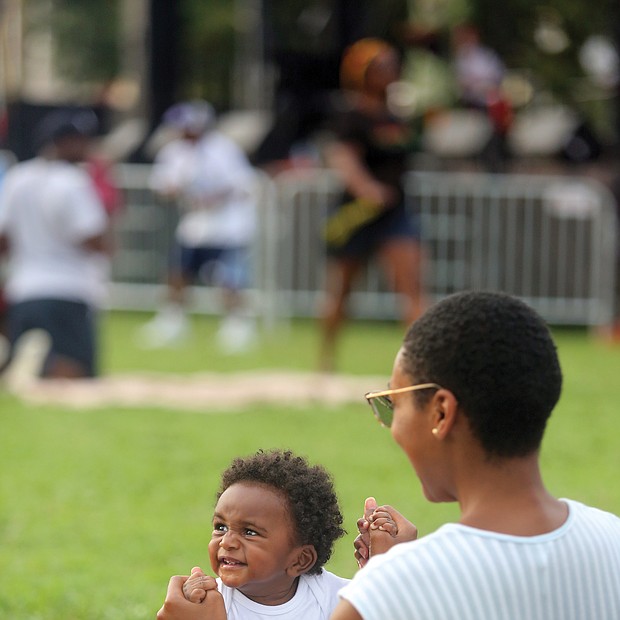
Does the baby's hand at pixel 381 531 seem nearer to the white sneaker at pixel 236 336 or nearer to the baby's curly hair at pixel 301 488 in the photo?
the baby's curly hair at pixel 301 488

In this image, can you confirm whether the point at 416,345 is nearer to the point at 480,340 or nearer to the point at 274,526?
the point at 480,340

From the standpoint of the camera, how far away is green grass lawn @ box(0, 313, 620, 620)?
16.5ft

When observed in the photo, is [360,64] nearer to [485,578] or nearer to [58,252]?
[58,252]

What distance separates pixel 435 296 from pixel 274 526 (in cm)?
1247

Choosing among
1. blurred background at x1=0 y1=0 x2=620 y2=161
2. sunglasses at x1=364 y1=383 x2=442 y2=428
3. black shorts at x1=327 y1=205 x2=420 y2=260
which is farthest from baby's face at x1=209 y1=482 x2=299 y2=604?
blurred background at x1=0 y1=0 x2=620 y2=161

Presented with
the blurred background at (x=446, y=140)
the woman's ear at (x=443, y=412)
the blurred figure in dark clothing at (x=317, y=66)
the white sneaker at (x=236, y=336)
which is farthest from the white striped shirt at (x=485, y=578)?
the blurred figure in dark clothing at (x=317, y=66)

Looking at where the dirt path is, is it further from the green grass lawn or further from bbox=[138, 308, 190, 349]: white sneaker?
bbox=[138, 308, 190, 349]: white sneaker

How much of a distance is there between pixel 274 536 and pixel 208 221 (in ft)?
37.1

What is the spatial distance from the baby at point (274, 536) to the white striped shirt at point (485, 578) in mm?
609

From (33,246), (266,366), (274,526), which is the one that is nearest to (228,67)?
(266,366)

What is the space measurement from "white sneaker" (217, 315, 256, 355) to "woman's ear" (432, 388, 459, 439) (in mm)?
10902

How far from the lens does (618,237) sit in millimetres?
14867

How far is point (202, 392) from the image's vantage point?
9.84 m

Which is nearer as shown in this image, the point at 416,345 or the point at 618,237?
the point at 416,345
